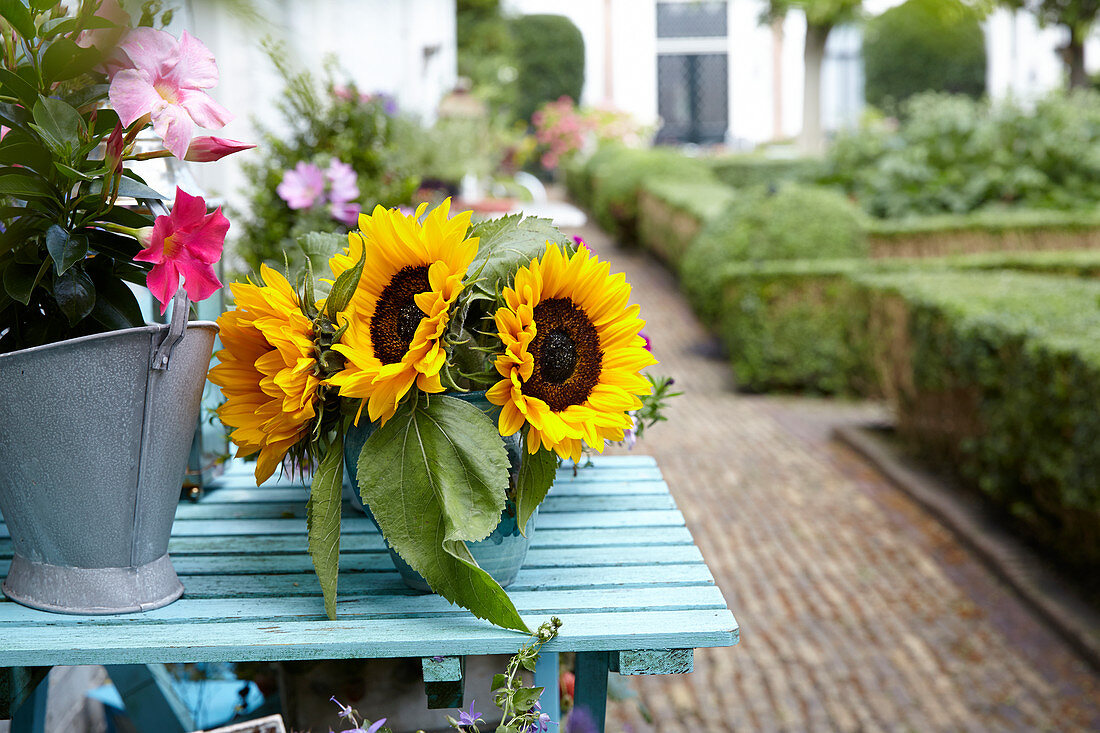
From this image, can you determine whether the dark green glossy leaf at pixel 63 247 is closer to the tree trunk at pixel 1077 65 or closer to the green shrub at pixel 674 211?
the green shrub at pixel 674 211

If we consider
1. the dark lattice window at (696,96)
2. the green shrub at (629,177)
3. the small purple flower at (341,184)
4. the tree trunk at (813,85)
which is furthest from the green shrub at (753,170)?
the small purple flower at (341,184)

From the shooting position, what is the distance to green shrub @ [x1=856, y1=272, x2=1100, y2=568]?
3756 millimetres

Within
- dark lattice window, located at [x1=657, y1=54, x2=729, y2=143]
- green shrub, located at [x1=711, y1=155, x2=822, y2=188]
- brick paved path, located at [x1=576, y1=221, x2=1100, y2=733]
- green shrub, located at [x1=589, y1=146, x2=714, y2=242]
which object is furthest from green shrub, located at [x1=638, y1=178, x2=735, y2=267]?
dark lattice window, located at [x1=657, y1=54, x2=729, y2=143]

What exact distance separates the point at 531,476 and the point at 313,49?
164 cm

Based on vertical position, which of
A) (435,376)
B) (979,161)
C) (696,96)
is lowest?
(435,376)

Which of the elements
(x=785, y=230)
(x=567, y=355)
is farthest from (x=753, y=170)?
(x=567, y=355)

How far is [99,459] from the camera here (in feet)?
3.52

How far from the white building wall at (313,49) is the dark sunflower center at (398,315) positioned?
0.25 metres

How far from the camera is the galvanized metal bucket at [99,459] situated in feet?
3.42

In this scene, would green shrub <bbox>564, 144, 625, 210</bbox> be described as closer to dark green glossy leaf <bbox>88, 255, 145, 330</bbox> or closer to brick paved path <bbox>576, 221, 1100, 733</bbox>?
brick paved path <bbox>576, 221, 1100, 733</bbox>

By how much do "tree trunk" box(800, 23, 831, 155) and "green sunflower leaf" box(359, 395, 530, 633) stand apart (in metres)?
17.9

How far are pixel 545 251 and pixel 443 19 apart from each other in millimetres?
11083

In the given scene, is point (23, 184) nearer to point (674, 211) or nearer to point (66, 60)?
point (66, 60)

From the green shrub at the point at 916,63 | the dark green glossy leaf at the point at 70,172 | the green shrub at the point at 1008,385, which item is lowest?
the green shrub at the point at 1008,385
